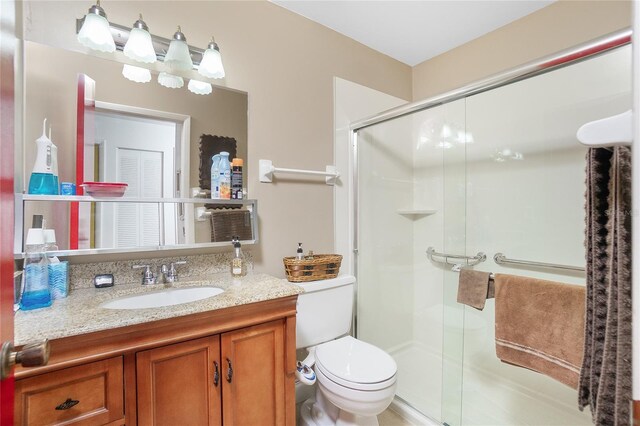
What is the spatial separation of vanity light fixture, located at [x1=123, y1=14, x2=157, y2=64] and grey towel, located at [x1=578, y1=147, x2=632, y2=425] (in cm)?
168

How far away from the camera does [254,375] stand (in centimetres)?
119

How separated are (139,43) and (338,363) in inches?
69.9

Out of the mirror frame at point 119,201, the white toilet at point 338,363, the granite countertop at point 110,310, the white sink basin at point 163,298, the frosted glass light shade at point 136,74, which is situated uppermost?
the frosted glass light shade at point 136,74

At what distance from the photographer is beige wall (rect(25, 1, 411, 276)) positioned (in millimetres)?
1579

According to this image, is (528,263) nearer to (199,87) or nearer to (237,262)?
(237,262)

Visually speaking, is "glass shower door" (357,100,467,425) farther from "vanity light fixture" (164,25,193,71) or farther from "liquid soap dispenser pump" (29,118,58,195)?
"liquid soap dispenser pump" (29,118,58,195)

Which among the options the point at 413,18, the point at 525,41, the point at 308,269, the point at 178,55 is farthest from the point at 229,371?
the point at 525,41

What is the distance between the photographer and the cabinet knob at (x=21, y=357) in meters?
0.48

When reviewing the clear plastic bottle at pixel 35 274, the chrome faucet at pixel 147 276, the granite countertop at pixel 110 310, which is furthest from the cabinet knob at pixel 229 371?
the clear plastic bottle at pixel 35 274

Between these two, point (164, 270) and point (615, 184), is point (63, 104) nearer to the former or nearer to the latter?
point (164, 270)

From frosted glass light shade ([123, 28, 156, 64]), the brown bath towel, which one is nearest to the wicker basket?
the brown bath towel

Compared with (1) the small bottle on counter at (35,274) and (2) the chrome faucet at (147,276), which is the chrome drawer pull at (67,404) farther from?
(2) the chrome faucet at (147,276)

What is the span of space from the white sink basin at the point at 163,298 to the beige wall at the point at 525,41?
1710mm

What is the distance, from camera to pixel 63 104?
123 centimetres
